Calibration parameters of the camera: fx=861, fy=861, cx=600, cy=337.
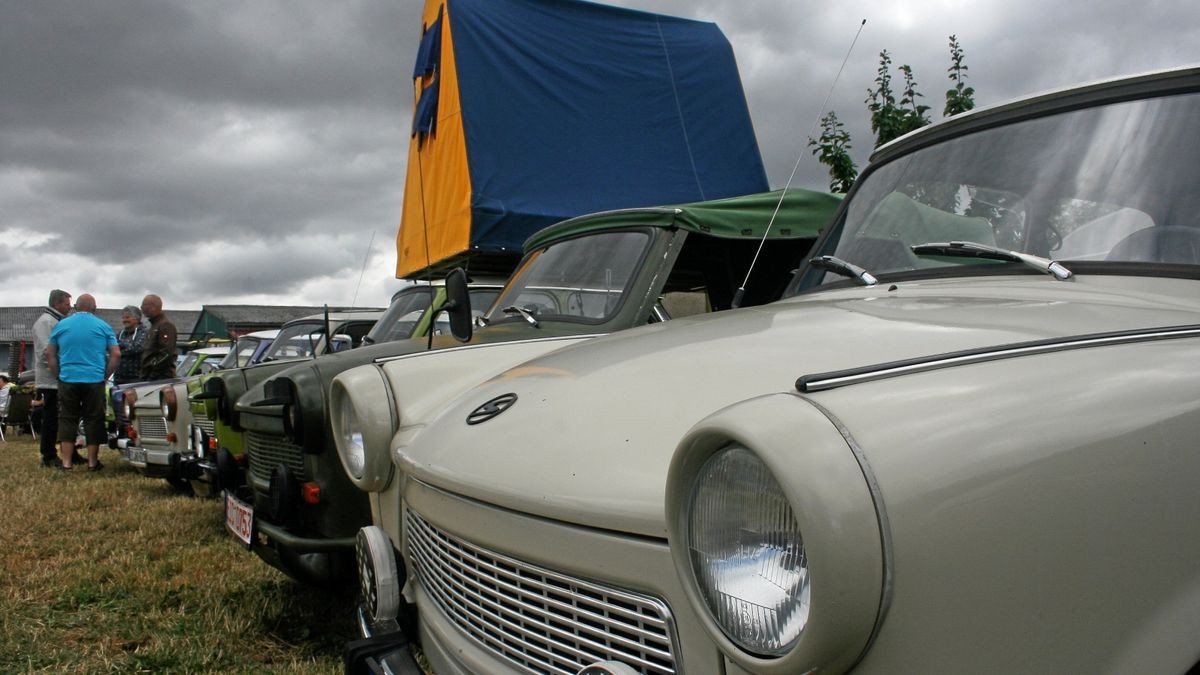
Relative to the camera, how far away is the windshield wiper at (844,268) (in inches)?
92.4

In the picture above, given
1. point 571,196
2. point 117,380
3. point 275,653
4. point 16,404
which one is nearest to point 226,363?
point 117,380

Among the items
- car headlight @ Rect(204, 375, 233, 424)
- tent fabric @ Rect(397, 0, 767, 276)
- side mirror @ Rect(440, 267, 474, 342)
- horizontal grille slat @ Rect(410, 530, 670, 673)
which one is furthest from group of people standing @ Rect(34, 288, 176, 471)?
horizontal grille slat @ Rect(410, 530, 670, 673)

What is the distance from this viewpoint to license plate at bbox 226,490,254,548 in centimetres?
335

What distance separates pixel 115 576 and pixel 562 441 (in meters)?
3.49

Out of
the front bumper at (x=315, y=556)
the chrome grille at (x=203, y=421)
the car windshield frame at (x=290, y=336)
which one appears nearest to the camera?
the front bumper at (x=315, y=556)

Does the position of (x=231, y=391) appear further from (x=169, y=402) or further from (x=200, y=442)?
(x=169, y=402)

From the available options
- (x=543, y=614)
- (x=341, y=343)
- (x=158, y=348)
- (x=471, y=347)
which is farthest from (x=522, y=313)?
(x=158, y=348)

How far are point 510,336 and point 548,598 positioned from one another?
1.82m

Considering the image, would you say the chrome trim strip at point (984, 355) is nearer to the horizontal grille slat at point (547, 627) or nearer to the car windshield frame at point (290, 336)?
the horizontal grille slat at point (547, 627)

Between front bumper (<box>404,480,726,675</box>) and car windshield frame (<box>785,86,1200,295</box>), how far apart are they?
4.17 feet

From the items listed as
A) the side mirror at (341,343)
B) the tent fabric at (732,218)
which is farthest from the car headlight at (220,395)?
the side mirror at (341,343)

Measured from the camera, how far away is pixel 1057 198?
79.1 inches

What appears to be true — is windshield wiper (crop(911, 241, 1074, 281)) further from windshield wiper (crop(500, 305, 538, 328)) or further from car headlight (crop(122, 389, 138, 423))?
car headlight (crop(122, 389, 138, 423))

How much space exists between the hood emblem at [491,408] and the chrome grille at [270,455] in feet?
4.90
